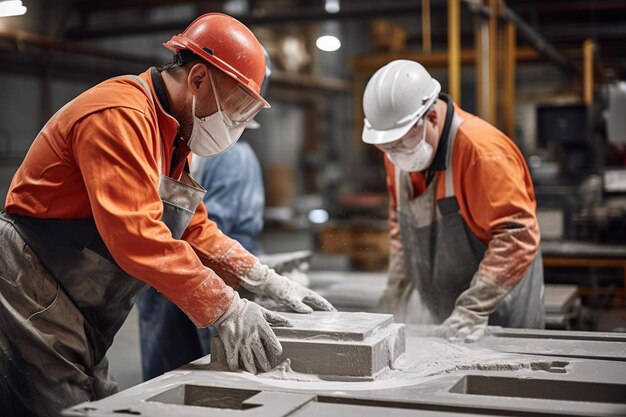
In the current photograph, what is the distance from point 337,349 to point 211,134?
88 centimetres

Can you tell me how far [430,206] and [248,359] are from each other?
1.48m

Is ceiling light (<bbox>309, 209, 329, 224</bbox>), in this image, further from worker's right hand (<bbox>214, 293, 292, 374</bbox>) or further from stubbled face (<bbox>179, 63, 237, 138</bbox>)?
worker's right hand (<bbox>214, 293, 292, 374</bbox>)

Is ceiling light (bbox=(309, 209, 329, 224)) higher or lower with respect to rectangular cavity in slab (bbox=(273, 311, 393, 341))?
lower

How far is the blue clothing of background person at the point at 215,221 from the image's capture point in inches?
166

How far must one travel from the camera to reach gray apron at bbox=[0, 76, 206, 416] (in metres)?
2.46

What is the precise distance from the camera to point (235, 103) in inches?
103

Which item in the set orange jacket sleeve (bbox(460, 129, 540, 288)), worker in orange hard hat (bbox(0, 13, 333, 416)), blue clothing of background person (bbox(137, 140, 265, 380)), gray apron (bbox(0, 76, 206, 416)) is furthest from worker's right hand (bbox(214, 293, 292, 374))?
blue clothing of background person (bbox(137, 140, 265, 380))

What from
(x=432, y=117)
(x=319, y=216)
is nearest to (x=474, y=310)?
(x=432, y=117)

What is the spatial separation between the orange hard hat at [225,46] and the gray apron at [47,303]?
22 centimetres

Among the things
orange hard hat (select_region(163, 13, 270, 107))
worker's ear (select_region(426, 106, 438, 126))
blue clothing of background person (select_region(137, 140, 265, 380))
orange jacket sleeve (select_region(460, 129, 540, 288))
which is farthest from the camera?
blue clothing of background person (select_region(137, 140, 265, 380))

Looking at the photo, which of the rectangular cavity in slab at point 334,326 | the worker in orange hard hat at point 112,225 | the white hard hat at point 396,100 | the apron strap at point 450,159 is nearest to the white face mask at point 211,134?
the worker in orange hard hat at point 112,225

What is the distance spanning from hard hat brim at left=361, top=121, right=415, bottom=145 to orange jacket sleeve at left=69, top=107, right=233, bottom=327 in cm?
133

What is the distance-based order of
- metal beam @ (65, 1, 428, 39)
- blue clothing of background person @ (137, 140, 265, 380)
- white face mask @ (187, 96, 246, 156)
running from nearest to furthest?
white face mask @ (187, 96, 246, 156) < blue clothing of background person @ (137, 140, 265, 380) < metal beam @ (65, 1, 428, 39)

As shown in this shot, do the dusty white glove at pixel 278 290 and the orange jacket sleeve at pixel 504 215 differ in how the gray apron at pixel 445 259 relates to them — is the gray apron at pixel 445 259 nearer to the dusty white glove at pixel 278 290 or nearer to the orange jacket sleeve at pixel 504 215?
the orange jacket sleeve at pixel 504 215
